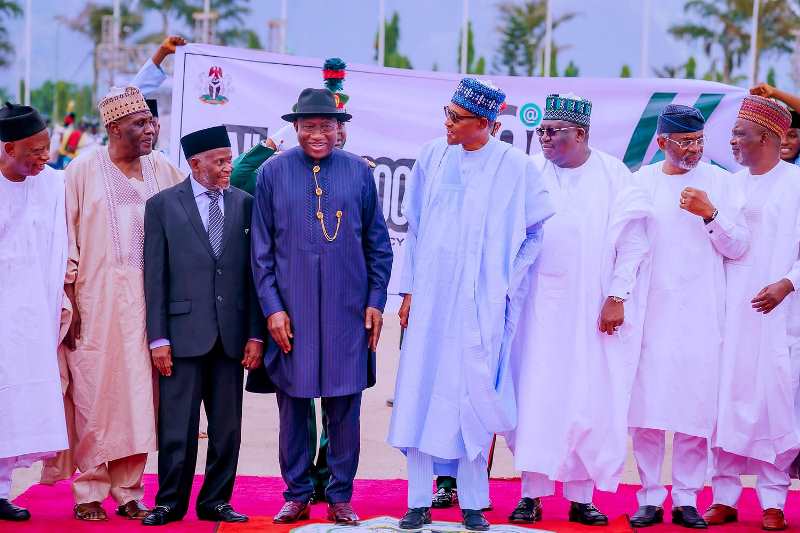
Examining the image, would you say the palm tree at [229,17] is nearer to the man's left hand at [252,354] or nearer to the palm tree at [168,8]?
the palm tree at [168,8]

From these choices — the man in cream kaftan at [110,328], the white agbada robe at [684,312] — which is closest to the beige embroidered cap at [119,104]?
the man in cream kaftan at [110,328]

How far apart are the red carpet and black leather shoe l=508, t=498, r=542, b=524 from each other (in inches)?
2.3

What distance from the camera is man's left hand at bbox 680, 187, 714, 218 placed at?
19.5 ft

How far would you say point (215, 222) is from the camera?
585cm

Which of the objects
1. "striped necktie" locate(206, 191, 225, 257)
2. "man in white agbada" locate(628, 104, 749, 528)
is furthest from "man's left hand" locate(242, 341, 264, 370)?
"man in white agbada" locate(628, 104, 749, 528)

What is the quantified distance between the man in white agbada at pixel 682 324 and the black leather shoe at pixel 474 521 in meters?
0.90

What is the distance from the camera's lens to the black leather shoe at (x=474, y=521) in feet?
18.3

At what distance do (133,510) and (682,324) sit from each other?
2.95 m

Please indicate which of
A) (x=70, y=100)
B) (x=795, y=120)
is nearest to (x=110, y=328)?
(x=795, y=120)

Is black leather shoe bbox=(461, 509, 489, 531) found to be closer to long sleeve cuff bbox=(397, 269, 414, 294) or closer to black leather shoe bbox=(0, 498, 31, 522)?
long sleeve cuff bbox=(397, 269, 414, 294)

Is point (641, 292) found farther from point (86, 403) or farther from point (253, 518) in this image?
point (86, 403)

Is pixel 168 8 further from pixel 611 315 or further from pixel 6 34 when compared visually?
pixel 611 315

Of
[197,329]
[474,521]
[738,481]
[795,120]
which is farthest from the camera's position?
[795,120]

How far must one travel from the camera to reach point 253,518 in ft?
18.9
